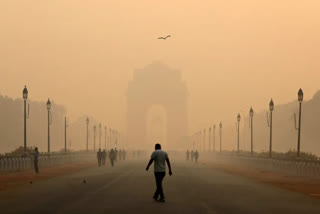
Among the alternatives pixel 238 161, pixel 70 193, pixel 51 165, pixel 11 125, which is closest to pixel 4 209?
pixel 70 193

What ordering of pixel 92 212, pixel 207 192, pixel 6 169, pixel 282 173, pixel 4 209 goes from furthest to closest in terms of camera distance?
pixel 282 173
pixel 6 169
pixel 207 192
pixel 4 209
pixel 92 212

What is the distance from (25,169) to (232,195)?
33.4m

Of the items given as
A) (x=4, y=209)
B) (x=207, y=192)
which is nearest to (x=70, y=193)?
(x=207, y=192)

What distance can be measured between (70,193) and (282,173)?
29.5m

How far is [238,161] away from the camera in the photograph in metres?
81.7

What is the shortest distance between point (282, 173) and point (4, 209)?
36834mm

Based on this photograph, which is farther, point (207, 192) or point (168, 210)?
point (207, 192)

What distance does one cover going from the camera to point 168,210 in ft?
65.0

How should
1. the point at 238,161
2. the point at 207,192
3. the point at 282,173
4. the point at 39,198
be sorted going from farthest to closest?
the point at 238,161, the point at 282,173, the point at 207,192, the point at 39,198

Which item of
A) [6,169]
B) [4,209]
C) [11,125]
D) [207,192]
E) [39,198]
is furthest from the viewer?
[11,125]

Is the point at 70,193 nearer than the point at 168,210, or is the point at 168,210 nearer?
the point at 168,210

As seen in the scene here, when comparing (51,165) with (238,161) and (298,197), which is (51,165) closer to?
(238,161)

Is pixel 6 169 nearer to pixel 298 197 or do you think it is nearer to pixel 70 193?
pixel 70 193

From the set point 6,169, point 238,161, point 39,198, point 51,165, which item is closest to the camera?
point 39,198
